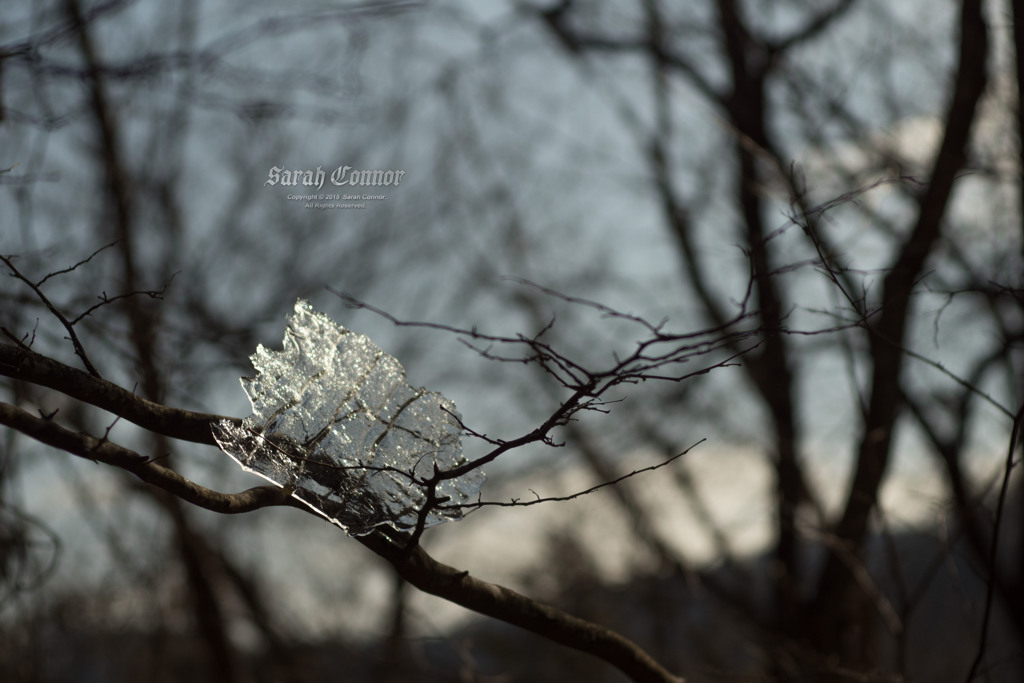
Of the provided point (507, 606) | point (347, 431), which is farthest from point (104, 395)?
point (507, 606)

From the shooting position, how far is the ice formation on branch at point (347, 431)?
1.31 metres

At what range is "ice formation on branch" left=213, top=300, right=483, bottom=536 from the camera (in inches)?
51.8

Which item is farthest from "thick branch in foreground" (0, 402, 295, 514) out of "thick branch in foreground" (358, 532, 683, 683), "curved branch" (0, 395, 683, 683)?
"thick branch in foreground" (358, 532, 683, 683)

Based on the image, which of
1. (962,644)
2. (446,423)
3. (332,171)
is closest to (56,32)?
(446,423)

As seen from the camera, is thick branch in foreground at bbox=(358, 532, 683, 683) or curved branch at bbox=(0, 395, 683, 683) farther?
thick branch in foreground at bbox=(358, 532, 683, 683)

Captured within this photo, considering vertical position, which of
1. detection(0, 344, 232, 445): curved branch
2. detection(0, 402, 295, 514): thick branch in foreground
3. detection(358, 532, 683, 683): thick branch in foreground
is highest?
detection(0, 344, 232, 445): curved branch

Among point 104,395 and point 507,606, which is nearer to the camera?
point 104,395

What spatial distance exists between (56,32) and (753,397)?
212 inches

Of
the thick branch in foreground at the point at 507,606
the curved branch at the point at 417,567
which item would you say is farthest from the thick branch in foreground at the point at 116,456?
the thick branch in foreground at the point at 507,606

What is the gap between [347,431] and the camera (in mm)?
1336

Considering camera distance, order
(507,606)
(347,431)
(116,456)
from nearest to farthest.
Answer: (116,456)
(347,431)
(507,606)

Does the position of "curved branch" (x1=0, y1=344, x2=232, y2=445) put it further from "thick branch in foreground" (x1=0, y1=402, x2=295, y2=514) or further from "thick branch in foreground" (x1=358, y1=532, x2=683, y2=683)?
"thick branch in foreground" (x1=358, y1=532, x2=683, y2=683)

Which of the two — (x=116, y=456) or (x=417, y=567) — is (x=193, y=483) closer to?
(x=116, y=456)

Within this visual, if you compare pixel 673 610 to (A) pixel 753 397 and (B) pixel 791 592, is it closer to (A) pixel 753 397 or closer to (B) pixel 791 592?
(A) pixel 753 397
